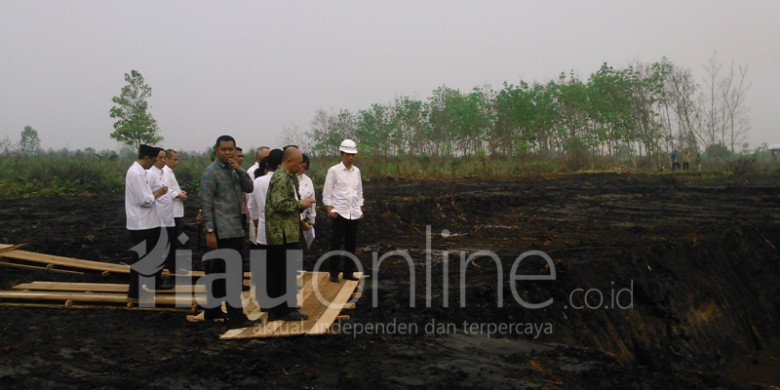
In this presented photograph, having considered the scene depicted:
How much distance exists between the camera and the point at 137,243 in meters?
6.41

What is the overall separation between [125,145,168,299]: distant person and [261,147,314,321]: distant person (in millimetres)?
1608

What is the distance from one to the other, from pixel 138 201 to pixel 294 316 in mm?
2131

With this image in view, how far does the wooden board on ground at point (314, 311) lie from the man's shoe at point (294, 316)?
37mm

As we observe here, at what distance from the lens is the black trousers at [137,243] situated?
6250 mm

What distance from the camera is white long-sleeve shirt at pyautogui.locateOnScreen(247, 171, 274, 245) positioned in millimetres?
5914

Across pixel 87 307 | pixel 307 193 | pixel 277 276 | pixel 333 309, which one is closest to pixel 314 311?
pixel 333 309

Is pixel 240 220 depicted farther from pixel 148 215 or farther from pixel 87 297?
pixel 87 297

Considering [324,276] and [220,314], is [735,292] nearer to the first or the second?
[324,276]

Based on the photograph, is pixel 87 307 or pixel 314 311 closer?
pixel 314 311

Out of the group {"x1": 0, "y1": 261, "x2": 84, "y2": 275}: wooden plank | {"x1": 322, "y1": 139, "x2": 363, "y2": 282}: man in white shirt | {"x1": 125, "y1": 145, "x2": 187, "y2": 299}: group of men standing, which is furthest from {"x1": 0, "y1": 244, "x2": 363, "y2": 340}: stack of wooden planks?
{"x1": 0, "y1": 261, "x2": 84, "y2": 275}: wooden plank

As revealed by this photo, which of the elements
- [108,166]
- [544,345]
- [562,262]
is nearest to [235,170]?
[544,345]

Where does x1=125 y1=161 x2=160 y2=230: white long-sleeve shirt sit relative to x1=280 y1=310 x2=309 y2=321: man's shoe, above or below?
above

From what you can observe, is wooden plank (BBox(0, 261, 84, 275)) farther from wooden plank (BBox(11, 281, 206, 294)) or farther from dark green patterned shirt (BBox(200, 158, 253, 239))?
dark green patterned shirt (BBox(200, 158, 253, 239))

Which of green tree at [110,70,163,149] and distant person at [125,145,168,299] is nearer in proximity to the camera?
distant person at [125,145,168,299]
